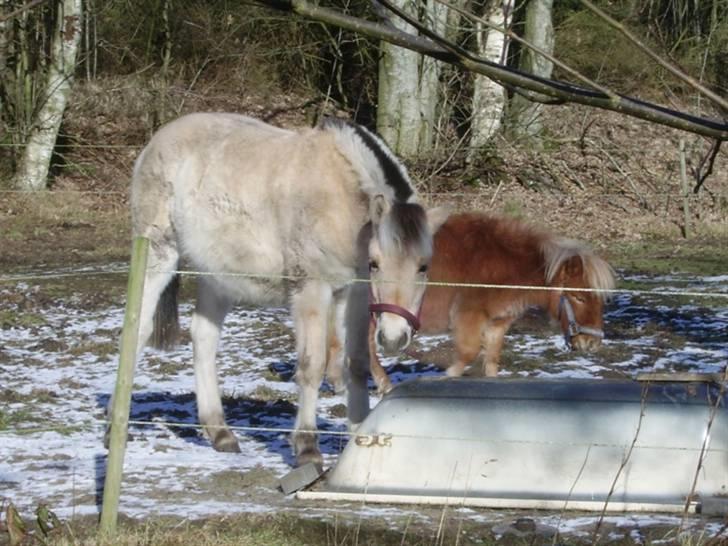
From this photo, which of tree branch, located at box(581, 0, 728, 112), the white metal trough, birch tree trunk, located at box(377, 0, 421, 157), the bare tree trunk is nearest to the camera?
tree branch, located at box(581, 0, 728, 112)

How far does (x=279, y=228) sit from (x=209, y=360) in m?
1.09

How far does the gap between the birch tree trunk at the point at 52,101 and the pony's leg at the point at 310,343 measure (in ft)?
40.7

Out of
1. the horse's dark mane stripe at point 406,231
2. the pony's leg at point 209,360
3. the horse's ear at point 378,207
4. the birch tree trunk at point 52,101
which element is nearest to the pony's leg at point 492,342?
the pony's leg at point 209,360

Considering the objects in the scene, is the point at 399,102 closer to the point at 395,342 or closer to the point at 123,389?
the point at 395,342

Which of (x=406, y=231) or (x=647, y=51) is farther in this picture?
(x=406, y=231)

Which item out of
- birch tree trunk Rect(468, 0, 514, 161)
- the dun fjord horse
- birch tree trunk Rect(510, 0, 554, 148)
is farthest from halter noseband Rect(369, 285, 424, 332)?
birch tree trunk Rect(510, 0, 554, 148)

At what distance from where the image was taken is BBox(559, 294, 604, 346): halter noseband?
25.6ft

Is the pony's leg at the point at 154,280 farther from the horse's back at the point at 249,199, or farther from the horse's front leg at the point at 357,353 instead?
the horse's front leg at the point at 357,353

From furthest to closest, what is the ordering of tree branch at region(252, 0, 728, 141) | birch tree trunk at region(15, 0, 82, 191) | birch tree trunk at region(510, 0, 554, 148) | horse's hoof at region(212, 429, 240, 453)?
birch tree trunk at region(510, 0, 554, 148)
birch tree trunk at region(15, 0, 82, 191)
horse's hoof at region(212, 429, 240, 453)
tree branch at region(252, 0, 728, 141)

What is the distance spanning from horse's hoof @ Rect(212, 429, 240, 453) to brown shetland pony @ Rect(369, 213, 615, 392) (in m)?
1.62

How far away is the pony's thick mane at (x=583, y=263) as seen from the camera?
25.4ft

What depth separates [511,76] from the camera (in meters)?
2.09

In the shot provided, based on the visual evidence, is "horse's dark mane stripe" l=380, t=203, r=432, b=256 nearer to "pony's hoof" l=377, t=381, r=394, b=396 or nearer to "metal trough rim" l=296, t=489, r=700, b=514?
"metal trough rim" l=296, t=489, r=700, b=514

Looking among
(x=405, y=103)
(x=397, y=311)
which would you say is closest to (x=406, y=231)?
(x=397, y=311)
